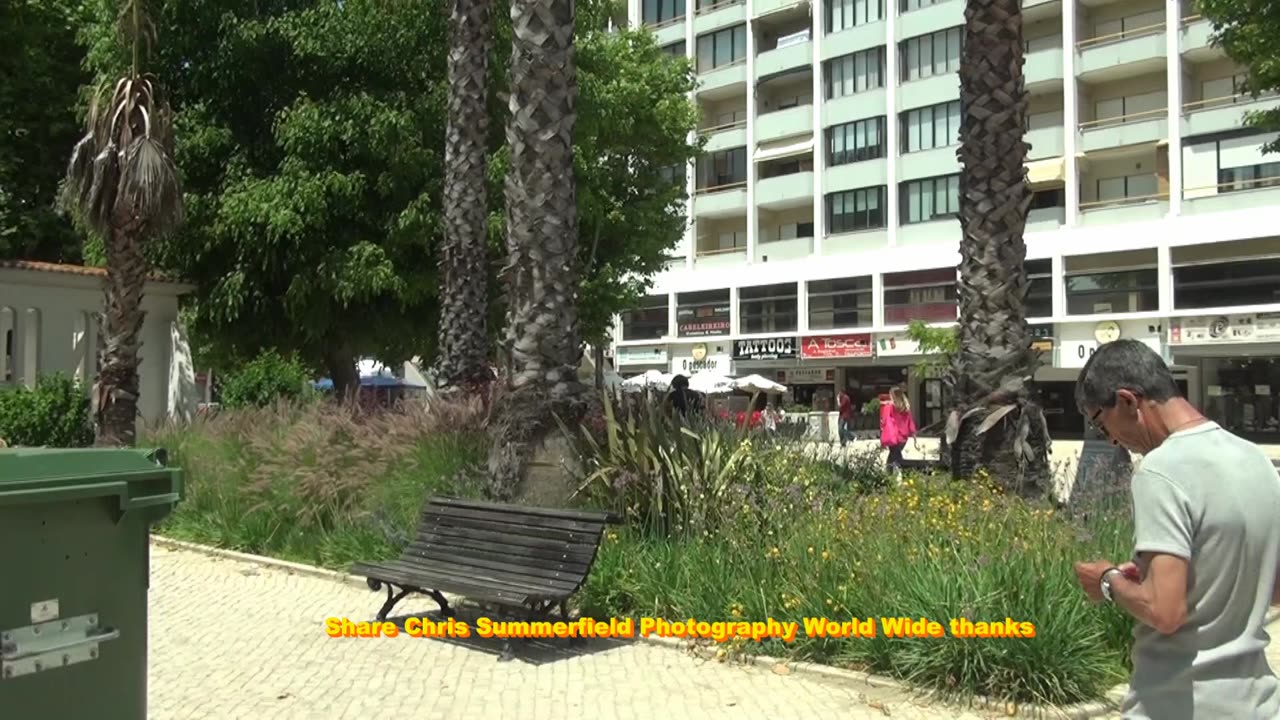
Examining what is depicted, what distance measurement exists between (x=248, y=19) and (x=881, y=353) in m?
32.3

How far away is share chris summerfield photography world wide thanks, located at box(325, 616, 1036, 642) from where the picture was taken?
5.79m

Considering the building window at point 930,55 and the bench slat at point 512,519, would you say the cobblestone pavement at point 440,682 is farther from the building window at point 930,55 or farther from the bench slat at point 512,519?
the building window at point 930,55

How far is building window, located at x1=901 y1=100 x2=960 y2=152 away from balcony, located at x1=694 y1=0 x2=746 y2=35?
10570 mm

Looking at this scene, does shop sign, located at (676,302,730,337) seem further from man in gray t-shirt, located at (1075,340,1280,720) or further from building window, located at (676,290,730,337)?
man in gray t-shirt, located at (1075,340,1280,720)

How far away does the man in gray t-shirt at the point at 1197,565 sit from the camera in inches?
103

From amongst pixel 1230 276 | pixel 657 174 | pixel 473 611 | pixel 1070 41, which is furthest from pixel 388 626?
pixel 1070 41

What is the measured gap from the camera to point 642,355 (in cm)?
5519

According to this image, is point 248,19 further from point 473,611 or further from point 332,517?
point 473,611

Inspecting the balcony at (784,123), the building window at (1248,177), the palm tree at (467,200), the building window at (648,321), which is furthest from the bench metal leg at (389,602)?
the building window at (648,321)

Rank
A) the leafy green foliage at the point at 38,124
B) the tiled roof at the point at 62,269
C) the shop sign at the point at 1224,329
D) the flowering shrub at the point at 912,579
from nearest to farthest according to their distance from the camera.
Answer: the flowering shrub at the point at 912,579, the tiled roof at the point at 62,269, the leafy green foliage at the point at 38,124, the shop sign at the point at 1224,329

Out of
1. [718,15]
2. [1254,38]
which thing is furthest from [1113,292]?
[1254,38]

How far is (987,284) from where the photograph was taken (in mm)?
9250

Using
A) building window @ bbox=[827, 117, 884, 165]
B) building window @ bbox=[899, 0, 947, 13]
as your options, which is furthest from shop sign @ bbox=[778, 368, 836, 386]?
building window @ bbox=[899, 0, 947, 13]

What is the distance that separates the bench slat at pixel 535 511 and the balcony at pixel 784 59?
44131 mm
